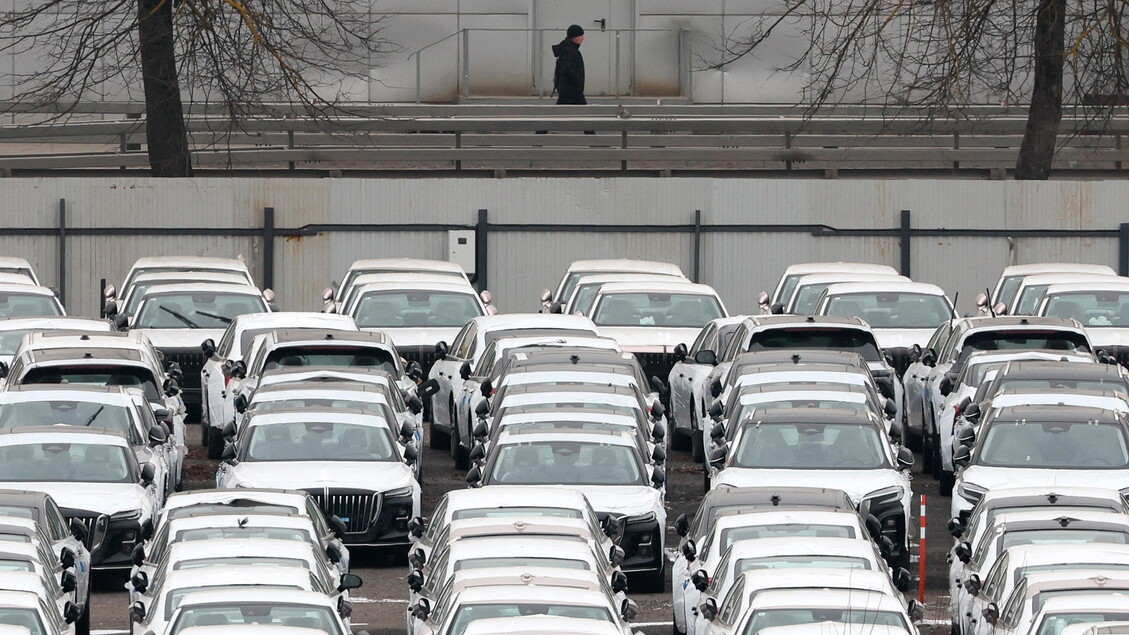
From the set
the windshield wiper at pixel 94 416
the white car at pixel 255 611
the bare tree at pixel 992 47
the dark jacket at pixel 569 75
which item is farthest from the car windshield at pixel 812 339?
the dark jacket at pixel 569 75

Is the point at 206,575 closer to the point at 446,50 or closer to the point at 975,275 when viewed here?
the point at 975,275

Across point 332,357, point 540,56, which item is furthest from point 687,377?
point 540,56

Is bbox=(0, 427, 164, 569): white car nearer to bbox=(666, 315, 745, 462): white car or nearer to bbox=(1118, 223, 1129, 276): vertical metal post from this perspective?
bbox=(666, 315, 745, 462): white car

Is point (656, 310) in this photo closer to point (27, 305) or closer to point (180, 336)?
point (180, 336)

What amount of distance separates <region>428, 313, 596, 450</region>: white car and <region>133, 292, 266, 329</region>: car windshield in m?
2.97

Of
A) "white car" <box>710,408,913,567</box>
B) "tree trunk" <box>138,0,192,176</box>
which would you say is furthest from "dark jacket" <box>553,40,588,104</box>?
"white car" <box>710,408,913,567</box>

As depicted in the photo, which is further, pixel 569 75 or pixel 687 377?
pixel 569 75

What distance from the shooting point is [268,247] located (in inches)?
1419

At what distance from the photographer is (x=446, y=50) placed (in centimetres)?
4625

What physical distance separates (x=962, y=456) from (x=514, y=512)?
5.31 m

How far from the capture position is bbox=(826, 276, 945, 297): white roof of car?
28375mm

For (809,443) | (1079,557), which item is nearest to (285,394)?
(809,443)

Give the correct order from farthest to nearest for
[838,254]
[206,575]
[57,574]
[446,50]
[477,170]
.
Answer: [446,50]
[477,170]
[838,254]
[57,574]
[206,575]

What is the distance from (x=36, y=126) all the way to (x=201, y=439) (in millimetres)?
16479
